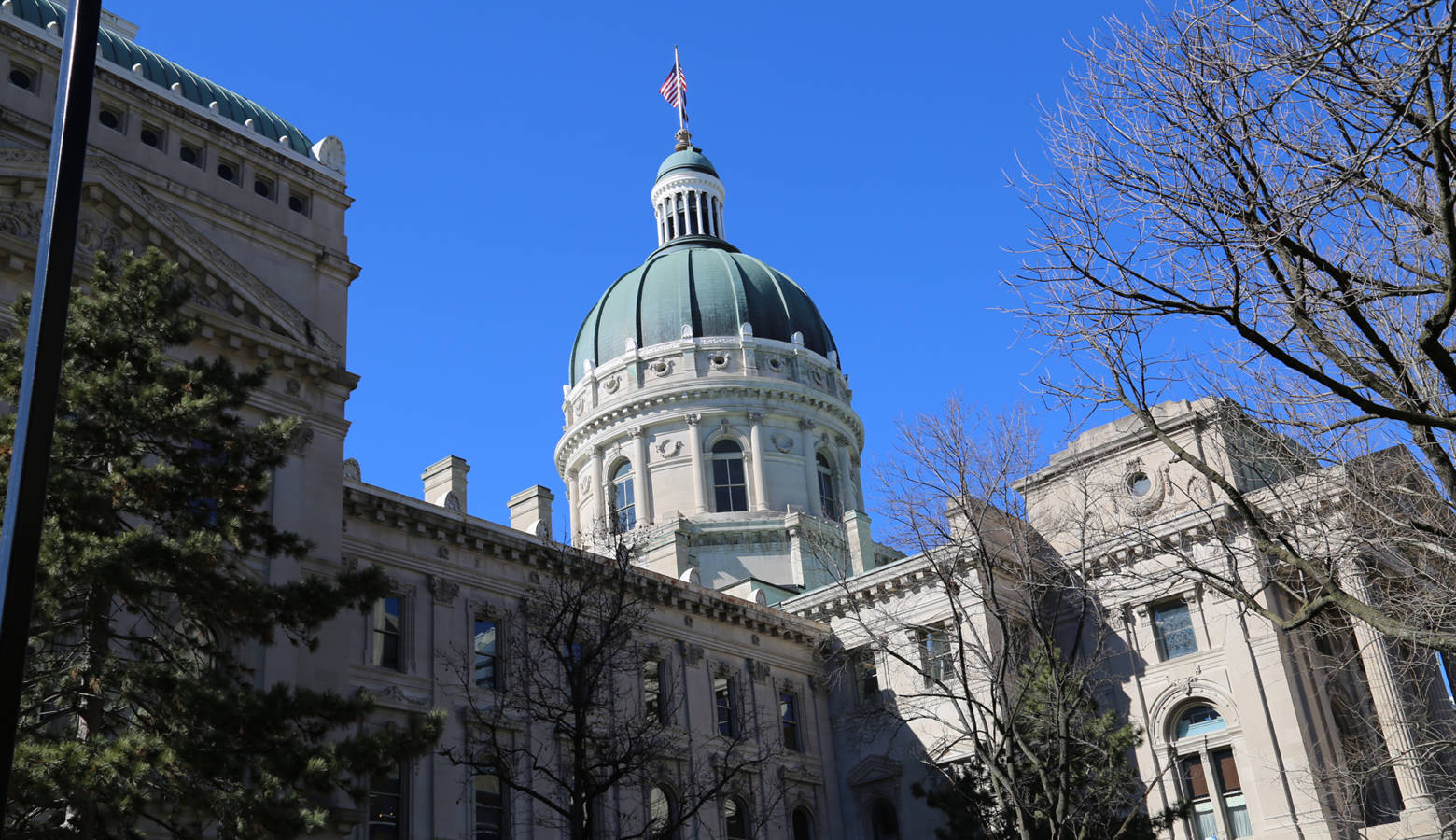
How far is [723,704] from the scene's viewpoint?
40.4 metres

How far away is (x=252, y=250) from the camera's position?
27.6 metres

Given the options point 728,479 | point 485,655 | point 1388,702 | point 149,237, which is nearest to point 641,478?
point 728,479

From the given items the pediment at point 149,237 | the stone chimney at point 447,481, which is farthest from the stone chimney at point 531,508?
the pediment at point 149,237

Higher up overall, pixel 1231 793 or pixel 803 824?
pixel 803 824

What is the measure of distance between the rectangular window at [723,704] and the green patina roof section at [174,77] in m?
18.8

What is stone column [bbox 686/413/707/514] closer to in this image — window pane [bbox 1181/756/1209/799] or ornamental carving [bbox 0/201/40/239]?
window pane [bbox 1181/756/1209/799]

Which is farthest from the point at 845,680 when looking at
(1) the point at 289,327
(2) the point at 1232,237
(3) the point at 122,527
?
(2) the point at 1232,237

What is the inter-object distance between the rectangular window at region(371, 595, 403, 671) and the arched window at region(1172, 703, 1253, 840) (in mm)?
20263

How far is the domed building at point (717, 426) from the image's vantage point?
56.0m

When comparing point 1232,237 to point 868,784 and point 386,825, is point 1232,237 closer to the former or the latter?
point 386,825

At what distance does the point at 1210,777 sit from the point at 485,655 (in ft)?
63.9

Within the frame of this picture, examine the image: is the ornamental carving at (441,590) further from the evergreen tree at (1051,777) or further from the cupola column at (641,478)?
the cupola column at (641,478)

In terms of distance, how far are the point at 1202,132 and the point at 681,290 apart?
2076 inches

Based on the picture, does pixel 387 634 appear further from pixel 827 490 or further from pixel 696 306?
pixel 696 306
